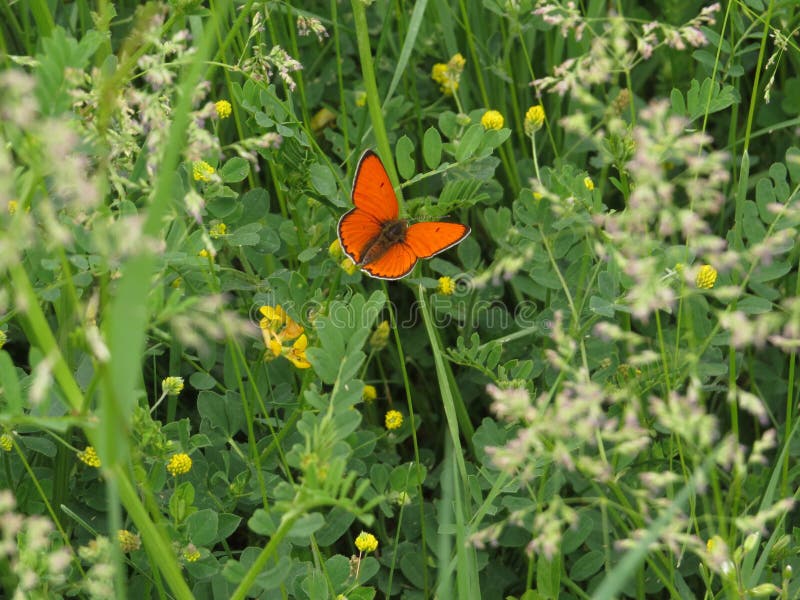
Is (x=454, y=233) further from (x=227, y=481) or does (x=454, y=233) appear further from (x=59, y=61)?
(x=59, y=61)

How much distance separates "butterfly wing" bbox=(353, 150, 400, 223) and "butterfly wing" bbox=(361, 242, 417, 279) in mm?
77

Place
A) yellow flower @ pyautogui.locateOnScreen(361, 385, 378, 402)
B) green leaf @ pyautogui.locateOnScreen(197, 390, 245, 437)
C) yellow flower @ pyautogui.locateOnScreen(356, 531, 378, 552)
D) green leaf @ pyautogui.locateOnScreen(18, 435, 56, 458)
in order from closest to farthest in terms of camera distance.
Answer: yellow flower @ pyautogui.locateOnScreen(356, 531, 378, 552) < green leaf @ pyautogui.locateOnScreen(18, 435, 56, 458) < green leaf @ pyautogui.locateOnScreen(197, 390, 245, 437) < yellow flower @ pyautogui.locateOnScreen(361, 385, 378, 402)

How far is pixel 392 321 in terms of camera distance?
2229 millimetres

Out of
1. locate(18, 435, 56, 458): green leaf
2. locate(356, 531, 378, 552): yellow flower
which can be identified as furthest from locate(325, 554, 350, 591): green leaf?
locate(18, 435, 56, 458): green leaf

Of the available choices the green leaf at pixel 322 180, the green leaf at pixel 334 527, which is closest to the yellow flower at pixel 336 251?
the green leaf at pixel 322 180

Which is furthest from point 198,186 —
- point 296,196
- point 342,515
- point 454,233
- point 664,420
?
point 664,420

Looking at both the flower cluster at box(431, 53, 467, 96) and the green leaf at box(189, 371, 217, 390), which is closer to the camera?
the green leaf at box(189, 371, 217, 390)

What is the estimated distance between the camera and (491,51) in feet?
9.62

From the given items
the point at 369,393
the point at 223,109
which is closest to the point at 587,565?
the point at 369,393

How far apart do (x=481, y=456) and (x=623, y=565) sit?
3.28 feet

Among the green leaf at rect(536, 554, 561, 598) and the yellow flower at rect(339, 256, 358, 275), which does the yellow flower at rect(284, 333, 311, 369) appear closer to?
the yellow flower at rect(339, 256, 358, 275)

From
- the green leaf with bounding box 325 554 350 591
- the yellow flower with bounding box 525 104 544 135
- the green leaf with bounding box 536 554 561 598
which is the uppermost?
the yellow flower with bounding box 525 104 544 135

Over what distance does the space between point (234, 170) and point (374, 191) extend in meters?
0.32

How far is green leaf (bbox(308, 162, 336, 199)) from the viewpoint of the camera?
2.30 metres
